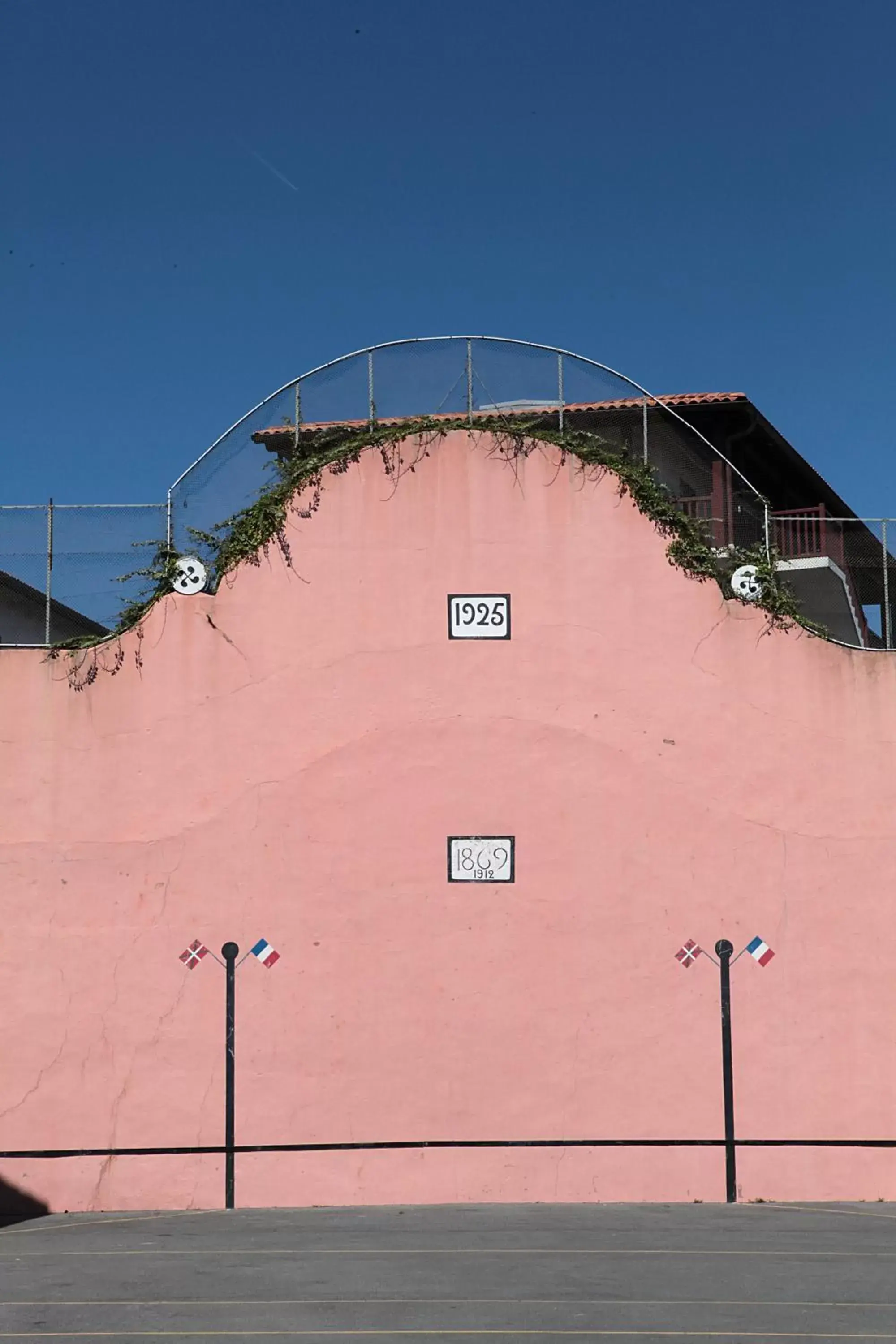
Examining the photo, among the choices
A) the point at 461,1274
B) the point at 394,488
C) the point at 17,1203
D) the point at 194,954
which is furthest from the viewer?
the point at 394,488

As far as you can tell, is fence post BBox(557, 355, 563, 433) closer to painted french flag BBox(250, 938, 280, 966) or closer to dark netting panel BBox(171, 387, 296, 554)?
dark netting panel BBox(171, 387, 296, 554)

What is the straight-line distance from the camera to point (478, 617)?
17.2m

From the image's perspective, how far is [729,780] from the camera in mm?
17016

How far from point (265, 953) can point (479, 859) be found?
2.34 m

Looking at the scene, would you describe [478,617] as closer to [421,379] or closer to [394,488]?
[394,488]

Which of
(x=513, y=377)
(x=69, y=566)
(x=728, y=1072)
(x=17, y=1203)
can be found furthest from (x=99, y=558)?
(x=728, y=1072)

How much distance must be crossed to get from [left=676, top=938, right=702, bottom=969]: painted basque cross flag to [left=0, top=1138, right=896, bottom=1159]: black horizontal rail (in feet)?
5.64

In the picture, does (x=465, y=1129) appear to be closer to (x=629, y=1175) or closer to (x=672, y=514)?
(x=629, y=1175)

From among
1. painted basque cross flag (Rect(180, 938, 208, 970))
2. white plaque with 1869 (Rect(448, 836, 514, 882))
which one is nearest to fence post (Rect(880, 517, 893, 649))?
white plaque with 1869 (Rect(448, 836, 514, 882))

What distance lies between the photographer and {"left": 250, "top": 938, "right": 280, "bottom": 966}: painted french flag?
16688 mm

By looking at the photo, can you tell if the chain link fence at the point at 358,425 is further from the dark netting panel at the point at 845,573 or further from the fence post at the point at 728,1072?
the fence post at the point at 728,1072

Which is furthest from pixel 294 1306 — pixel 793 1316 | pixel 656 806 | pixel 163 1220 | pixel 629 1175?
pixel 656 806

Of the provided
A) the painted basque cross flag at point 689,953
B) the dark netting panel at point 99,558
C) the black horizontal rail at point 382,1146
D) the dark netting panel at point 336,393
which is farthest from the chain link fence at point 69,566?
the painted basque cross flag at point 689,953

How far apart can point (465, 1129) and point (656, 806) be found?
3.74m
